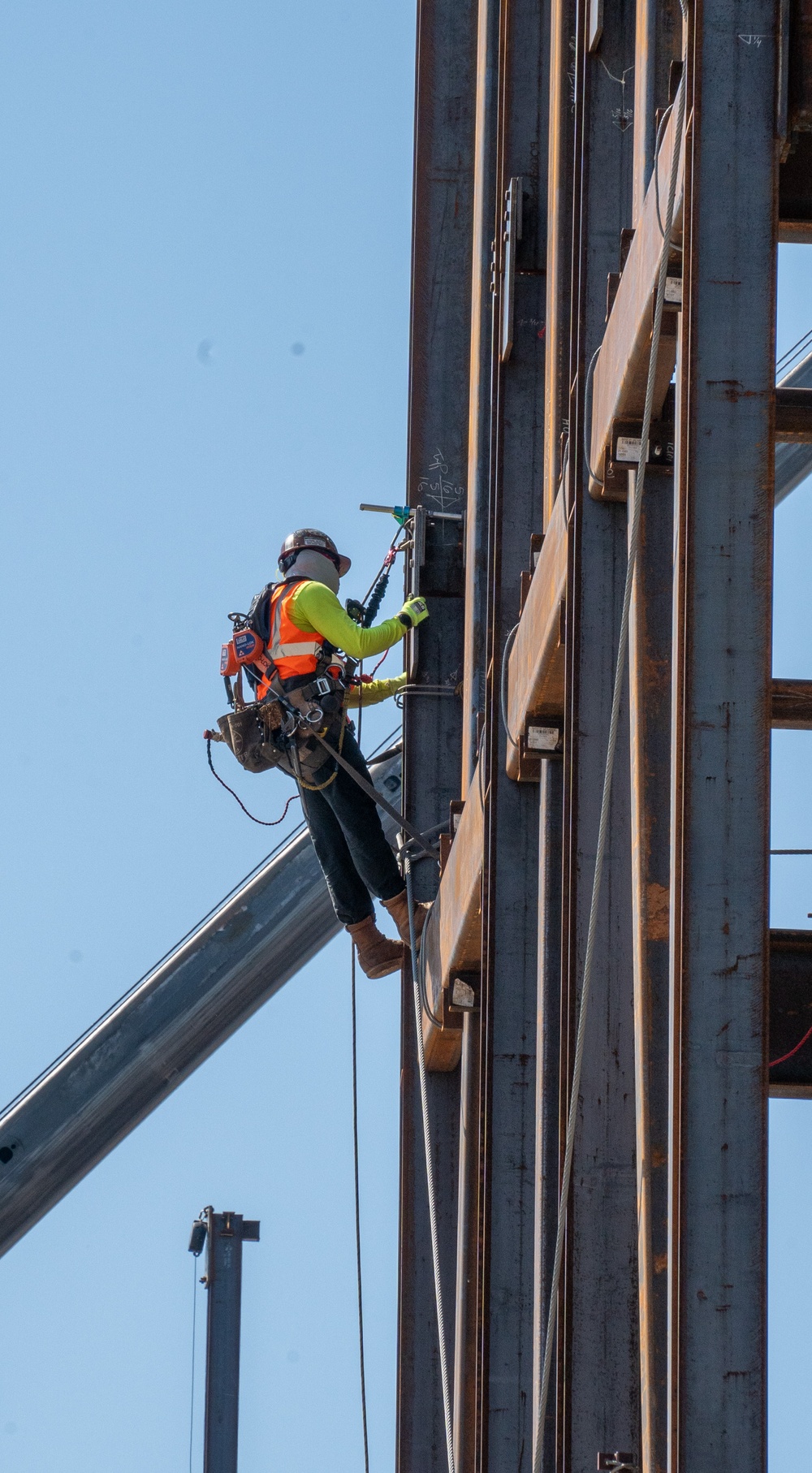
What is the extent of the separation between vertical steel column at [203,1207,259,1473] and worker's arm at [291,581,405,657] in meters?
8.75

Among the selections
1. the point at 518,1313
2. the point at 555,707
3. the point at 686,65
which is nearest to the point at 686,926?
the point at 686,65

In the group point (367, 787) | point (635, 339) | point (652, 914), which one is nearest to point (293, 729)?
point (367, 787)

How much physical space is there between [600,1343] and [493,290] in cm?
512

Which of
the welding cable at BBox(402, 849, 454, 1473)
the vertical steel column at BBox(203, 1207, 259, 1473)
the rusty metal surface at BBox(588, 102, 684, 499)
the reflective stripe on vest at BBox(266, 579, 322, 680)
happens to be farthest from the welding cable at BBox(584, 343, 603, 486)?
the vertical steel column at BBox(203, 1207, 259, 1473)

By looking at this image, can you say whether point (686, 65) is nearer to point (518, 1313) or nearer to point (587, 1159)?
point (587, 1159)

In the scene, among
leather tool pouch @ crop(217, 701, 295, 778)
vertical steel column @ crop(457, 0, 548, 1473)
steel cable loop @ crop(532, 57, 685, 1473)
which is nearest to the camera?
steel cable loop @ crop(532, 57, 685, 1473)

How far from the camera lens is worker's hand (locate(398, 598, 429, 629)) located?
10.4 m

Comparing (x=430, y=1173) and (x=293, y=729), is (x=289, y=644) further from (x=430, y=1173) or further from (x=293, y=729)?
(x=430, y=1173)

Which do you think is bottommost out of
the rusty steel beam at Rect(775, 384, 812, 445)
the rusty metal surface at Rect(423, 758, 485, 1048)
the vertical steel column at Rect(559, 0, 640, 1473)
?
the vertical steel column at Rect(559, 0, 640, 1473)

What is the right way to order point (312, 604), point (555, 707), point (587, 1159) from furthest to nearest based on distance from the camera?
point (312, 604), point (555, 707), point (587, 1159)

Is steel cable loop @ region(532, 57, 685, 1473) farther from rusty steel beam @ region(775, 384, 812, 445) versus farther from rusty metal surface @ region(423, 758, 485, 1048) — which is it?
rusty metal surface @ region(423, 758, 485, 1048)

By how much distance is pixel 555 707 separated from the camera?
728cm

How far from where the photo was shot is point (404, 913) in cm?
1100

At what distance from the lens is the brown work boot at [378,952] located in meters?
11.1
